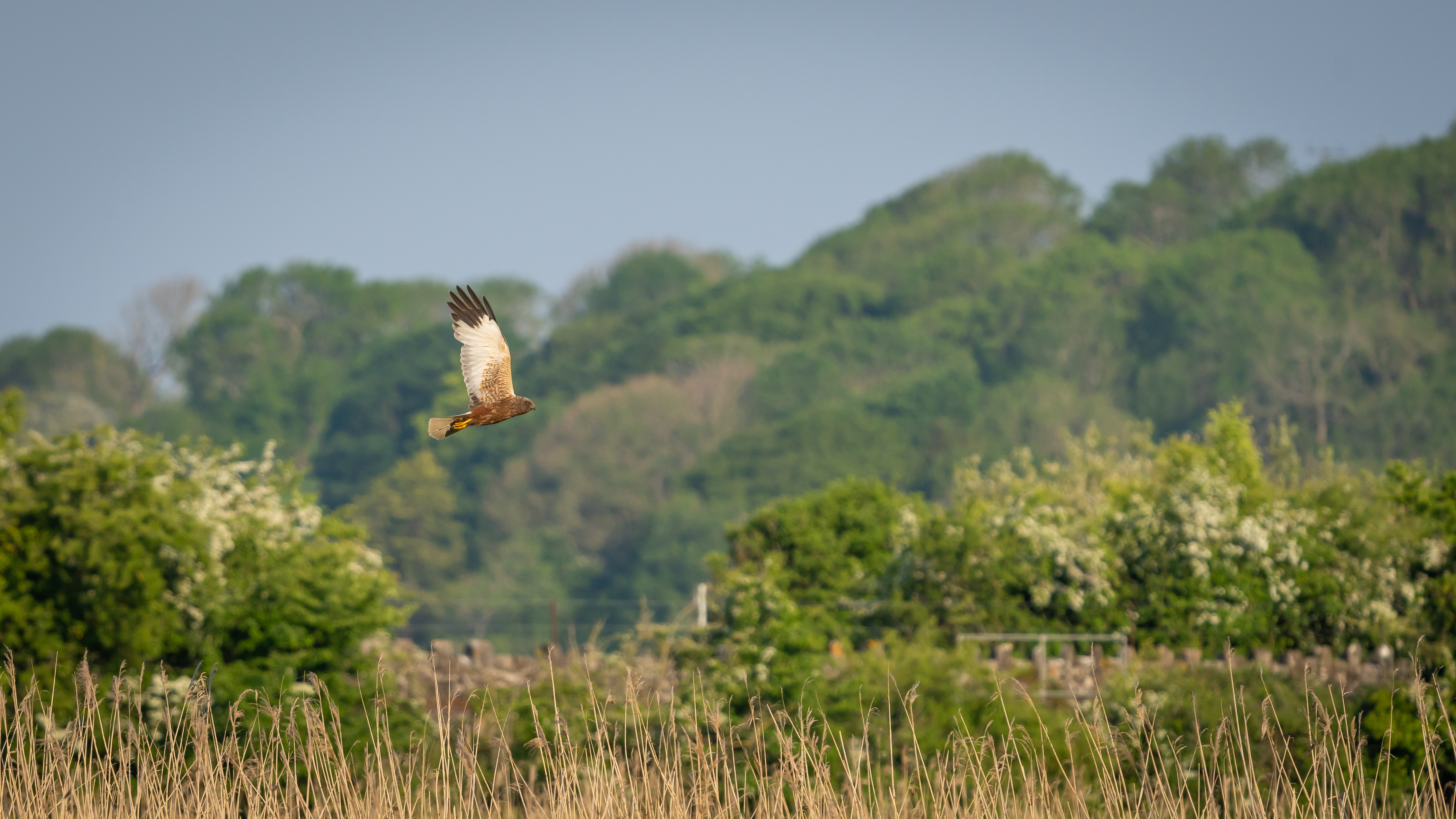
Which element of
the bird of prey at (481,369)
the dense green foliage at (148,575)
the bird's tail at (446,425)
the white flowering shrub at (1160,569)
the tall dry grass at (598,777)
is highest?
the bird of prey at (481,369)

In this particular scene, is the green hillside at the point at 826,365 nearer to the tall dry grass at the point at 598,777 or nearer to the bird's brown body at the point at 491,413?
the tall dry grass at the point at 598,777

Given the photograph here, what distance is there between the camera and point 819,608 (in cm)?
1877

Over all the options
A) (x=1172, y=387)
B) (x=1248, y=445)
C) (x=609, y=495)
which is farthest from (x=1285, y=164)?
(x=1248, y=445)

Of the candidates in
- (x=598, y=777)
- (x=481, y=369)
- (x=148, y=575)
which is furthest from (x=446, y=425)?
(x=148, y=575)

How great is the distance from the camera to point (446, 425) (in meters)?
4.75

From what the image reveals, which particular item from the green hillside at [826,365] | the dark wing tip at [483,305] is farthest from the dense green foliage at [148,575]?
the green hillside at [826,365]

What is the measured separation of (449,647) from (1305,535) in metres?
10.0

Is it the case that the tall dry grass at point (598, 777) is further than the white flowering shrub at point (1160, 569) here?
No

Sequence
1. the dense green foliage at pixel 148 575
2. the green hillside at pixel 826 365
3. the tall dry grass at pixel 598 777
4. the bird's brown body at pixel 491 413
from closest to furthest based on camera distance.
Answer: the bird's brown body at pixel 491 413
the tall dry grass at pixel 598 777
the dense green foliage at pixel 148 575
the green hillside at pixel 826 365

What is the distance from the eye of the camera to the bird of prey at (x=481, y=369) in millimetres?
4621

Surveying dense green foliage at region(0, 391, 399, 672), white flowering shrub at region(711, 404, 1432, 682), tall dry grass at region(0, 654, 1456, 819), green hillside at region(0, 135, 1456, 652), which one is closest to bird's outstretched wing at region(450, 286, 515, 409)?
tall dry grass at region(0, 654, 1456, 819)

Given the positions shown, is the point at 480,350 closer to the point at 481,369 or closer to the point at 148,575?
the point at 481,369

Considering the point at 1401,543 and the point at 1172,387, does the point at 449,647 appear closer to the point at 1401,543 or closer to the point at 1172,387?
the point at 1401,543

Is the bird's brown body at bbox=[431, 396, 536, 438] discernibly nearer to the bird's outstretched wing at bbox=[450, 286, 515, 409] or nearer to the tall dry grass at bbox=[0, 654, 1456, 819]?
the bird's outstretched wing at bbox=[450, 286, 515, 409]
